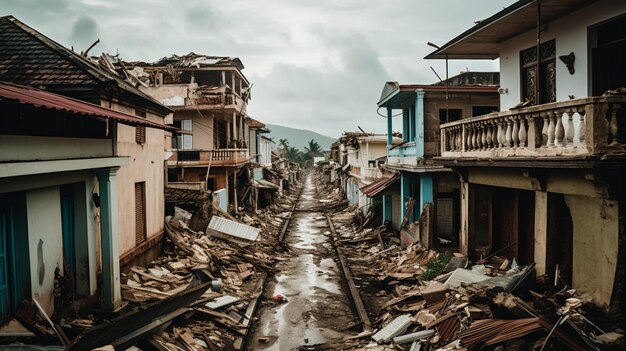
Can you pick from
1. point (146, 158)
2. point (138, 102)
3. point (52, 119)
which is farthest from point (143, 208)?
point (52, 119)

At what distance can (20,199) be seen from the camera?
27.9 feet

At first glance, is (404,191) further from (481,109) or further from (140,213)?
(140,213)

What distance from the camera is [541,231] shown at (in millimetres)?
9898

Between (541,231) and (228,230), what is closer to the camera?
(541,231)

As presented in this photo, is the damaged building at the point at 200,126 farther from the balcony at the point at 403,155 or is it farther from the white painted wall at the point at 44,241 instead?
the white painted wall at the point at 44,241

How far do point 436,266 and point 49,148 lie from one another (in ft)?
35.8

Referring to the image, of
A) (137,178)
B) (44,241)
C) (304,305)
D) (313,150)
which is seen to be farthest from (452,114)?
(313,150)

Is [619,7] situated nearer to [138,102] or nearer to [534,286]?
[534,286]

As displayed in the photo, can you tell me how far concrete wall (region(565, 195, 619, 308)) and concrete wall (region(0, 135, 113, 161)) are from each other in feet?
30.7

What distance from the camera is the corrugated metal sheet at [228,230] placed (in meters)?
20.4

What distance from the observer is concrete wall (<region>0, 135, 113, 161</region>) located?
7.20 meters

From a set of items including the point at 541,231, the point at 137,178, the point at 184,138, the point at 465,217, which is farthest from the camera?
the point at 184,138

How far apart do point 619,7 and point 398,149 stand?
520 inches

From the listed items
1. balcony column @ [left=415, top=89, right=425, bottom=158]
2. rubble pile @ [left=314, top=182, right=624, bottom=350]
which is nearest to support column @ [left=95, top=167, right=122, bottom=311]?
rubble pile @ [left=314, top=182, right=624, bottom=350]
